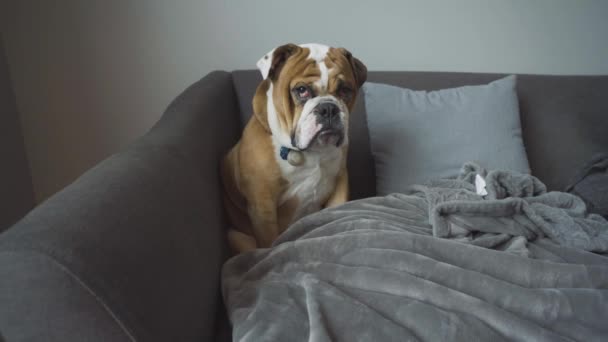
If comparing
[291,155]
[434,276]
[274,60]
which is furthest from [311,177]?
[434,276]

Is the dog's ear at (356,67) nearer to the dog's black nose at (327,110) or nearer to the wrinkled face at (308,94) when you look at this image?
the wrinkled face at (308,94)

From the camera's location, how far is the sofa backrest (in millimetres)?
1445

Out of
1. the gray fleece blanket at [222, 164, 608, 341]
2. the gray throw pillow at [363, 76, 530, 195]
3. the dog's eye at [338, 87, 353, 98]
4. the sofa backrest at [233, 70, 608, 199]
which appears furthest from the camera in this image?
the sofa backrest at [233, 70, 608, 199]

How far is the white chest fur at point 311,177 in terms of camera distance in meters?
1.13

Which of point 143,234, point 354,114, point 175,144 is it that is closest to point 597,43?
point 354,114

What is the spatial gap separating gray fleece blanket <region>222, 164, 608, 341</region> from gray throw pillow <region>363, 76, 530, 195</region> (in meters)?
0.22

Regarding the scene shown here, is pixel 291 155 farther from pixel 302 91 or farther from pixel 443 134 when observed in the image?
pixel 443 134

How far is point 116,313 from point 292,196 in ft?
2.33

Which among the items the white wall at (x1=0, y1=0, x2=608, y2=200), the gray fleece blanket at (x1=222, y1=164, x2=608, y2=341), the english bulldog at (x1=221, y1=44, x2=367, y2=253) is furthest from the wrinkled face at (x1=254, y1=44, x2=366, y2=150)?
the white wall at (x1=0, y1=0, x2=608, y2=200)

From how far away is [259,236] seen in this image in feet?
3.85

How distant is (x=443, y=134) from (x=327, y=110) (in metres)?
0.52

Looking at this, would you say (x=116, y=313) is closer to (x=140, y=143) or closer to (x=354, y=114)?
(x=140, y=143)

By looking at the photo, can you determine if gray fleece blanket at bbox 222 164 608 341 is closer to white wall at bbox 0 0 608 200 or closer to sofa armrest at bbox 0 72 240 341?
sofa armrest at bbox 0 72 240 341

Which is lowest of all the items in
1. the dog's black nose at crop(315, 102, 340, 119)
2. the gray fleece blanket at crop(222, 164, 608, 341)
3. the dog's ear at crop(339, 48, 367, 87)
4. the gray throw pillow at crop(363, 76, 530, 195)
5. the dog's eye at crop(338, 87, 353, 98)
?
the gray fleece blanket at crop(222, 164, 608, 341)
